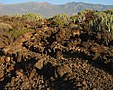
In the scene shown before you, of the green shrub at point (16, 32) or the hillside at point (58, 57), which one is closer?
the hillside at point (58, 57)

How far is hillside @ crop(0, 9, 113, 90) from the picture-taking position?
14.2 meters

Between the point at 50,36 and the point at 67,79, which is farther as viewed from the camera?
the point at 50,36

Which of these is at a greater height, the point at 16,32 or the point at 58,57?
the point at 16,32

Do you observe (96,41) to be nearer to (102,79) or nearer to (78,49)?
(78,49)

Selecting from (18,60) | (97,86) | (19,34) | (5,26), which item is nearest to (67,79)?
(97,86)

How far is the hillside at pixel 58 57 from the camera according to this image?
46.6 feet

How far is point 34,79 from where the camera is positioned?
586 inches

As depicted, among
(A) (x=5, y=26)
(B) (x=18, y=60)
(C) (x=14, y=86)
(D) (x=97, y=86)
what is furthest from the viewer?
(A) (x=5, y=26)

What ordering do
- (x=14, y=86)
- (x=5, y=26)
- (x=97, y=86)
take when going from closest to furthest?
(x=97, y=86) → (x=14, y=86) → (x=5, y=26)

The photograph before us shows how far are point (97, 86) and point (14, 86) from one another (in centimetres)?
373

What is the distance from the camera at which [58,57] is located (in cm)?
1609

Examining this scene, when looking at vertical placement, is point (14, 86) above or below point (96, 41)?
below

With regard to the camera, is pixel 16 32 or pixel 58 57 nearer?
pixel 58 57

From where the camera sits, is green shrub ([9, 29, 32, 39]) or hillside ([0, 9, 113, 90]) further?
green shrub ([9, 29, 32, 39])
